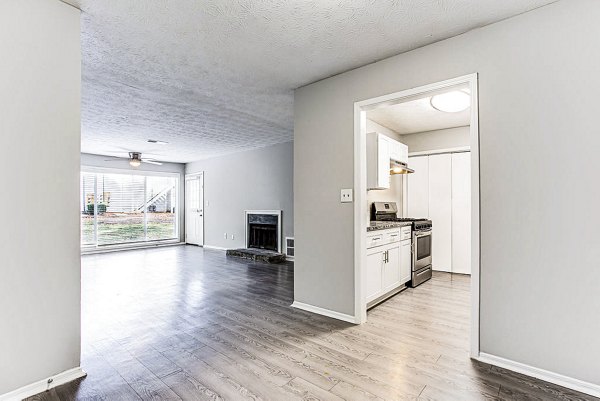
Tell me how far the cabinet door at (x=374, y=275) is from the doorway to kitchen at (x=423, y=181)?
23mm

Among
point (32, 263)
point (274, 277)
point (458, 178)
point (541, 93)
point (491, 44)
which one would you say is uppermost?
point (491, 44)

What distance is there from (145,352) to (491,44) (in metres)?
3.60

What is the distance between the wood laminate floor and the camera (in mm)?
1900

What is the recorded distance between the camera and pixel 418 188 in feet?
18.1

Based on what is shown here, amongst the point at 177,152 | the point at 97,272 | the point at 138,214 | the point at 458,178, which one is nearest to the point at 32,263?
the point at 97,272

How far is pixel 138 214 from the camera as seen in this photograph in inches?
344

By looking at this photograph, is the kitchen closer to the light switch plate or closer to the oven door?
the oven door

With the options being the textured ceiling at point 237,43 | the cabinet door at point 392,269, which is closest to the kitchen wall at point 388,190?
the cabinet door at point 392,269

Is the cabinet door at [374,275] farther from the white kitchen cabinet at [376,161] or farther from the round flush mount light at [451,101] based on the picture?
the round flush mount light at [451,101]

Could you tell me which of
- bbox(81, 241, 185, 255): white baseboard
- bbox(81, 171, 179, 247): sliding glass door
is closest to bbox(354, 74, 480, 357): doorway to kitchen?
bbox(81, 241, 185, 255): white baseboard

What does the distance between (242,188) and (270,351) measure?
5775mm

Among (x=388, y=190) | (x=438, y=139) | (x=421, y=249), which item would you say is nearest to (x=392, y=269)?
(x=421, y=249)

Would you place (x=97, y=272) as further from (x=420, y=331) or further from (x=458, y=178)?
(x=458, y=178)

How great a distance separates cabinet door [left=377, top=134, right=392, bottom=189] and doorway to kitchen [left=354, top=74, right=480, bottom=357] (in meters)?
0.01
